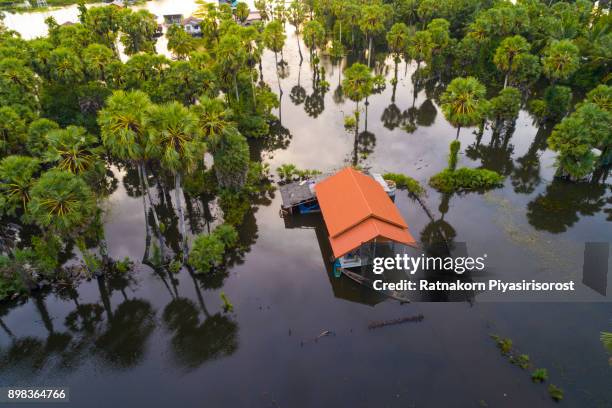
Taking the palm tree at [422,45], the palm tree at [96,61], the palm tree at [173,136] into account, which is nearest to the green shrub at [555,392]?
the palm tree at [173,136]

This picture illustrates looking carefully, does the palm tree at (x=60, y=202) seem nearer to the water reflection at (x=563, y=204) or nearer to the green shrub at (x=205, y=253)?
the green shrub at (x=205, y=253)

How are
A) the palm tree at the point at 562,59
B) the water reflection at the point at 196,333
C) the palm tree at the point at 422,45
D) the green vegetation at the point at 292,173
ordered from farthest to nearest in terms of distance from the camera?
the palm tree at the point at 422,45 < the palm tree at the point at 562,59 < the green vegetation at the point at 292,173 < the water reflection at the point at 196,333

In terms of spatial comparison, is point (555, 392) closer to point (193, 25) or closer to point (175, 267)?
point (175, 267)

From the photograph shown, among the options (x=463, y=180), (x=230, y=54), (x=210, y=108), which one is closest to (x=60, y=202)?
(x=210, y=108)

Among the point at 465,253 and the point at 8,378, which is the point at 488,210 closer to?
the point at 465,253

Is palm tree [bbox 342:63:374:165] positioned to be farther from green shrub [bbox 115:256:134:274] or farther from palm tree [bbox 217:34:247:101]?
green shrub [bbox 115:256:134:274]

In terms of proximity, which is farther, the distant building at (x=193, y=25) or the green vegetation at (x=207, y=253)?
the distant building at (x=193, y=25)
